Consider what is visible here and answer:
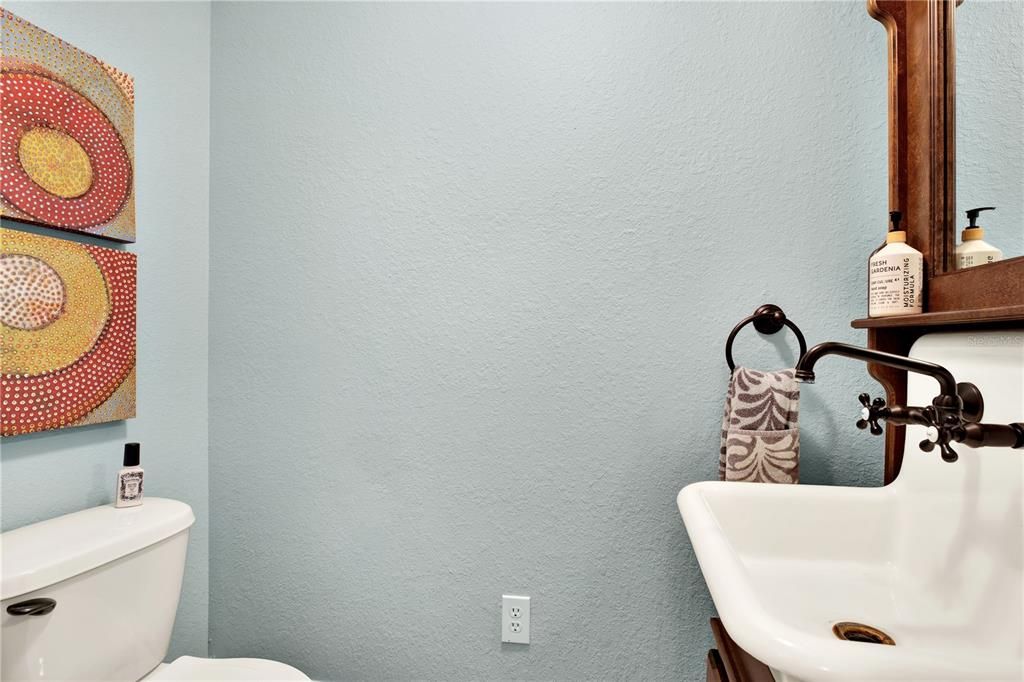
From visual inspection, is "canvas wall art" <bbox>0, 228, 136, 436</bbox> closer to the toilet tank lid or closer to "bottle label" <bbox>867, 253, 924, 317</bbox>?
the toilet tank lid

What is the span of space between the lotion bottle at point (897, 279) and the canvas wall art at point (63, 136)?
1.53 m

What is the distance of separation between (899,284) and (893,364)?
328 mm

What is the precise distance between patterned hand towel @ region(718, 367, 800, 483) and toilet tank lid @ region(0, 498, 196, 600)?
112 cm

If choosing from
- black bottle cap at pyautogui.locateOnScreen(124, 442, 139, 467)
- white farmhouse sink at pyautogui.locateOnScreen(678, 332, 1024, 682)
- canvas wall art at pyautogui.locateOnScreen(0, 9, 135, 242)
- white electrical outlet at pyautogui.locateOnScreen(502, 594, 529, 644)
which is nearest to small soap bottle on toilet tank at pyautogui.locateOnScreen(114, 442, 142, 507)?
black bottle cap at pyautogui.locateOnScreen(124, 442, 139, 467)

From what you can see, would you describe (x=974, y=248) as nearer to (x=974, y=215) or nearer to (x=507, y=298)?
(x=974, y=215)

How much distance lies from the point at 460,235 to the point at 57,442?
934 mm

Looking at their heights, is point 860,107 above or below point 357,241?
above

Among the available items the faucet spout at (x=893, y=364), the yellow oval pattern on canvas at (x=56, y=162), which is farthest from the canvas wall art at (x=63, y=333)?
the faucet spout at (x=893, y=364)

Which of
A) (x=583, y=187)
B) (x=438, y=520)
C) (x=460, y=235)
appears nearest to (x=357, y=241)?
(x=460, y=235)

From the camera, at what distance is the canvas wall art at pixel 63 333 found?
910 mm

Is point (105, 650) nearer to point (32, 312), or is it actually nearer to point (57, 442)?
point (57, 442)

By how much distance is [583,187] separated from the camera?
1.13m

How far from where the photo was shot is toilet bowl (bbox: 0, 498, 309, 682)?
30.3 inches

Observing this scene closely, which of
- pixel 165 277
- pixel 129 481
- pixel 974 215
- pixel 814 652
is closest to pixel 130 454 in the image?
pixel 129 481
